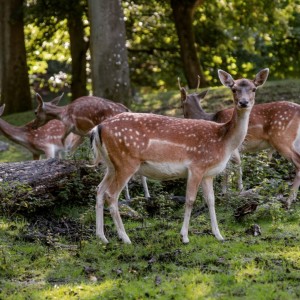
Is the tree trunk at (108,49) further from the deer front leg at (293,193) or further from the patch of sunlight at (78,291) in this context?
the patch of sunlight at (78,291)

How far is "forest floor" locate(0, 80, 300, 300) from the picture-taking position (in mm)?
6961

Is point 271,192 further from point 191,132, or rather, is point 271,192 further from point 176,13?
point 176,13

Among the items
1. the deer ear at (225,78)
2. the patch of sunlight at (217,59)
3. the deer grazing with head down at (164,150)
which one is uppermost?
the deer ear at (225,78)

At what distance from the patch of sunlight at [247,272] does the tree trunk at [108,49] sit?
873cm

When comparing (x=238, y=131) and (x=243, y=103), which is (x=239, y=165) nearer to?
(x=238, y=131)

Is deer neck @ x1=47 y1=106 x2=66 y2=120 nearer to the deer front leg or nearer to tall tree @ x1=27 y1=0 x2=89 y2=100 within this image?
the deer front leg

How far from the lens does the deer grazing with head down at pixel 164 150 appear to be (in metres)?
8.63

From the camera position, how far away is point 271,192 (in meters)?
10.6

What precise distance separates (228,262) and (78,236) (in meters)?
1.96

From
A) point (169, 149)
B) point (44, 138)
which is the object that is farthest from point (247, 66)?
point (169, 149)

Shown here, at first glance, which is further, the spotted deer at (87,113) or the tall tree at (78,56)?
the tall tree at (78,56)

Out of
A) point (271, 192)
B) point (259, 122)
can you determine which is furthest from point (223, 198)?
point (259, 122)

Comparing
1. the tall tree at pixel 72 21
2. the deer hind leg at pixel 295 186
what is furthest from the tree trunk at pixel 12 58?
the deer hind leg at pixel 295 186

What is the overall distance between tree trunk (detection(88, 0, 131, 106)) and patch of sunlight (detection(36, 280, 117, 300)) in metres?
9.03
